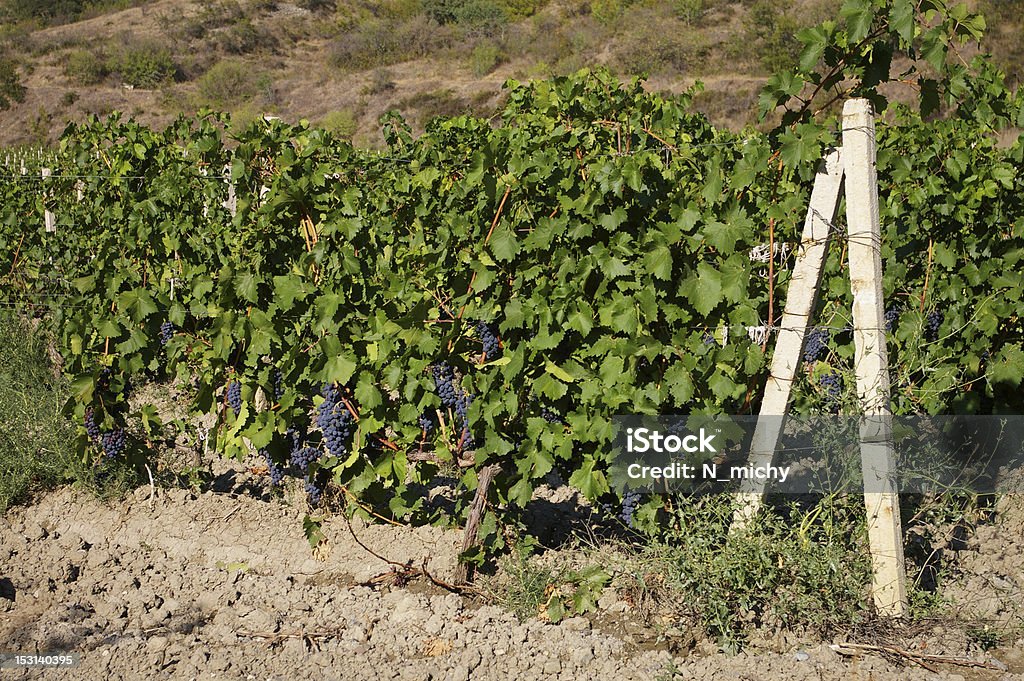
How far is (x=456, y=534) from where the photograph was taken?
12.5 feet

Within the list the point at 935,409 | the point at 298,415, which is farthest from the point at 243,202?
the point at 935,409

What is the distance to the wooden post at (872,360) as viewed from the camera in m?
2.78

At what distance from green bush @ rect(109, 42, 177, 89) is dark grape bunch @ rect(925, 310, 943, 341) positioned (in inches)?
1128

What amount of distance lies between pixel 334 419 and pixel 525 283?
3.09ft

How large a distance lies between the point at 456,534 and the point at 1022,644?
Result: 6.68ft

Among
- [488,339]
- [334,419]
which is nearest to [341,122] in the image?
[334,419]

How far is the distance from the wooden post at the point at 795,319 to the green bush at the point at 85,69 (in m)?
29.7

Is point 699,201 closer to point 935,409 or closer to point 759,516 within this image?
point 759,516

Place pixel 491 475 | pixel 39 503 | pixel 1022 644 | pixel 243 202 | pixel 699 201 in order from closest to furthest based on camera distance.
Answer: pixel 1022 644 → pixel 699 201 → pixel 491 475 → pixel 243 202 → pixel 39 503

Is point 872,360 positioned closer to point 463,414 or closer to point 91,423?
point 463,414

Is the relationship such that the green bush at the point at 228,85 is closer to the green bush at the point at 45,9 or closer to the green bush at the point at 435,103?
the green bush at the point at 435,103

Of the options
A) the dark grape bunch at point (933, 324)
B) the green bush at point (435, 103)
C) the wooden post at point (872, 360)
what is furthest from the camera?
the green bush at point (435, 103)

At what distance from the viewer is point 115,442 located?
422cm

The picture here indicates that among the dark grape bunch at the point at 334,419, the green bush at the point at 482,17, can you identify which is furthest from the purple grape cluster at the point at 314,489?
the green bush at the point at 482,17
